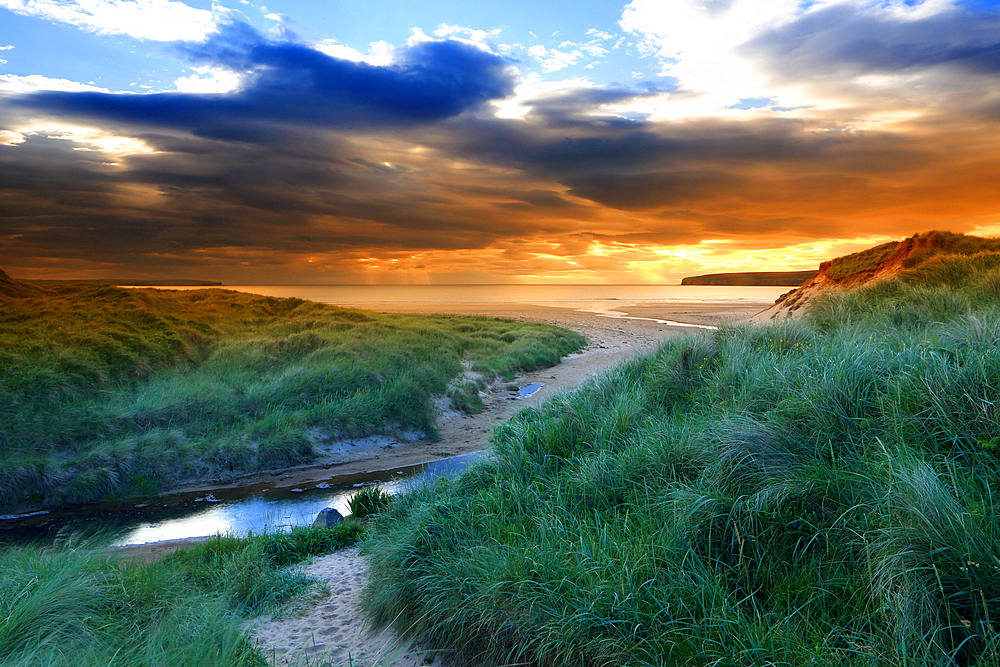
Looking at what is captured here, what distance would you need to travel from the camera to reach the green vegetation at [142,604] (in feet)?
12.2

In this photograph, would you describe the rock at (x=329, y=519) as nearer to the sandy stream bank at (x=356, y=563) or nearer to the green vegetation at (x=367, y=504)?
the green vegetation at (x=367, y=504)

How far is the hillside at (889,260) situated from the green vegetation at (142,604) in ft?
40.5

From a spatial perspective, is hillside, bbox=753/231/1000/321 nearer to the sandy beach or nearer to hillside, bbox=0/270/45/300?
the sandy beach

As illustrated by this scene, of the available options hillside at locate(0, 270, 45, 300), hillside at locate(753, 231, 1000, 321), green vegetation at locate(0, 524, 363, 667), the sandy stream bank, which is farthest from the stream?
hillside at locate(0, 270, 45, 300)

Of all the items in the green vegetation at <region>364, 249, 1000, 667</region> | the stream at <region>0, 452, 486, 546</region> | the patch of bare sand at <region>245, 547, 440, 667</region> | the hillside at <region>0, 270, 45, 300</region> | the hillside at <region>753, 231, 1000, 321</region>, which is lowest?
the stream at <region>0, 452, 486, 546</region>

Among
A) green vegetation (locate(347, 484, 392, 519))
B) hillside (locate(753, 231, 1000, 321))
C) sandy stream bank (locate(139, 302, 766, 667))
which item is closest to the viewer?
sandy stream bank (locate(139, 302, 766, 667))

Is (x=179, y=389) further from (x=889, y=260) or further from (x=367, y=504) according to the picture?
(x=889, y=260)

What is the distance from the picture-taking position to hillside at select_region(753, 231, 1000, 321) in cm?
1512

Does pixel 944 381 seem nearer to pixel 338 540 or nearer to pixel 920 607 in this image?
pixel 920 607

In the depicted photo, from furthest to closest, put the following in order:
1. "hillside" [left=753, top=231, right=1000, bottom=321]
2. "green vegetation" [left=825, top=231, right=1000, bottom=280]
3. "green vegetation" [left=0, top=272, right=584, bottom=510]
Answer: "green vegetation" [left=825, top=231, right=1000, bottom=280] → "hillside" [left=753, top=231, right=1000, bottom=321] → "green vegetation" [left=0, top=272, right=584, bottom=510]

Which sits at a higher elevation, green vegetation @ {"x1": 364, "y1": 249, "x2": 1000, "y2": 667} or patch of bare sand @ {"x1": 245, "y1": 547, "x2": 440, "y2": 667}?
green vegetation @ {"x1": 364, "y1": 249, "x2": 1000, "y2": 667}

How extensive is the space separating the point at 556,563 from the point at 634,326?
45.4 m

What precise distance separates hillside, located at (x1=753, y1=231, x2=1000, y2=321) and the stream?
1141cm

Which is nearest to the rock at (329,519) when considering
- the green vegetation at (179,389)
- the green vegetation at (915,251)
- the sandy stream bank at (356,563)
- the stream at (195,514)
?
the stream at (195,514)
